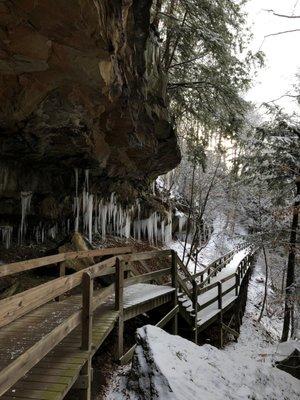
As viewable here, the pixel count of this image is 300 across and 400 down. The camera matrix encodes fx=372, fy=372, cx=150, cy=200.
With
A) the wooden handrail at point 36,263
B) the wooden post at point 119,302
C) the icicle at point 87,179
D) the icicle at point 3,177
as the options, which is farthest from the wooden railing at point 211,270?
the icicle at point 3,177

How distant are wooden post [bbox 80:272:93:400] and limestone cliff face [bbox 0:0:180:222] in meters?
4.66

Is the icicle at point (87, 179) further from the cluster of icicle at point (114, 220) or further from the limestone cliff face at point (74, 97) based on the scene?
the limestone cliff face at point (74, 97)

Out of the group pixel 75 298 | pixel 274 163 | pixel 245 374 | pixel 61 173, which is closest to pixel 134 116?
pixel 61 173

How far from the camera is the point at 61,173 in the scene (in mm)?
12977

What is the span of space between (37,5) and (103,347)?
629cm

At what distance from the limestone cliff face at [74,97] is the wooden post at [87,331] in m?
4.66

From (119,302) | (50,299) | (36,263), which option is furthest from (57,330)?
(119,302)

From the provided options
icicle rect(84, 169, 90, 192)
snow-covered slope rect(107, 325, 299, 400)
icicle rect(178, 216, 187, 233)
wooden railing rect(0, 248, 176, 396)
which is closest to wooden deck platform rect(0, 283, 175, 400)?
wooden railing rect(0, 248, 176, 396)

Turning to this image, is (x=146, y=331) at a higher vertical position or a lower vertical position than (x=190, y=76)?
lower

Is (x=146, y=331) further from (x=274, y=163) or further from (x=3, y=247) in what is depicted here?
(x=274, y=163)

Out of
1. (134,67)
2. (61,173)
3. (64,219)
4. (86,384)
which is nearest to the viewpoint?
(86,384)

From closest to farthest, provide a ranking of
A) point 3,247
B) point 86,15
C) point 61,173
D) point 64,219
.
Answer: point 86,15 → point 3,247 → point 61,173 → point 64,219

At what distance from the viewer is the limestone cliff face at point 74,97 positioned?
6809mm

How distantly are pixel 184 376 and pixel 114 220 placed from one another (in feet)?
40.9
